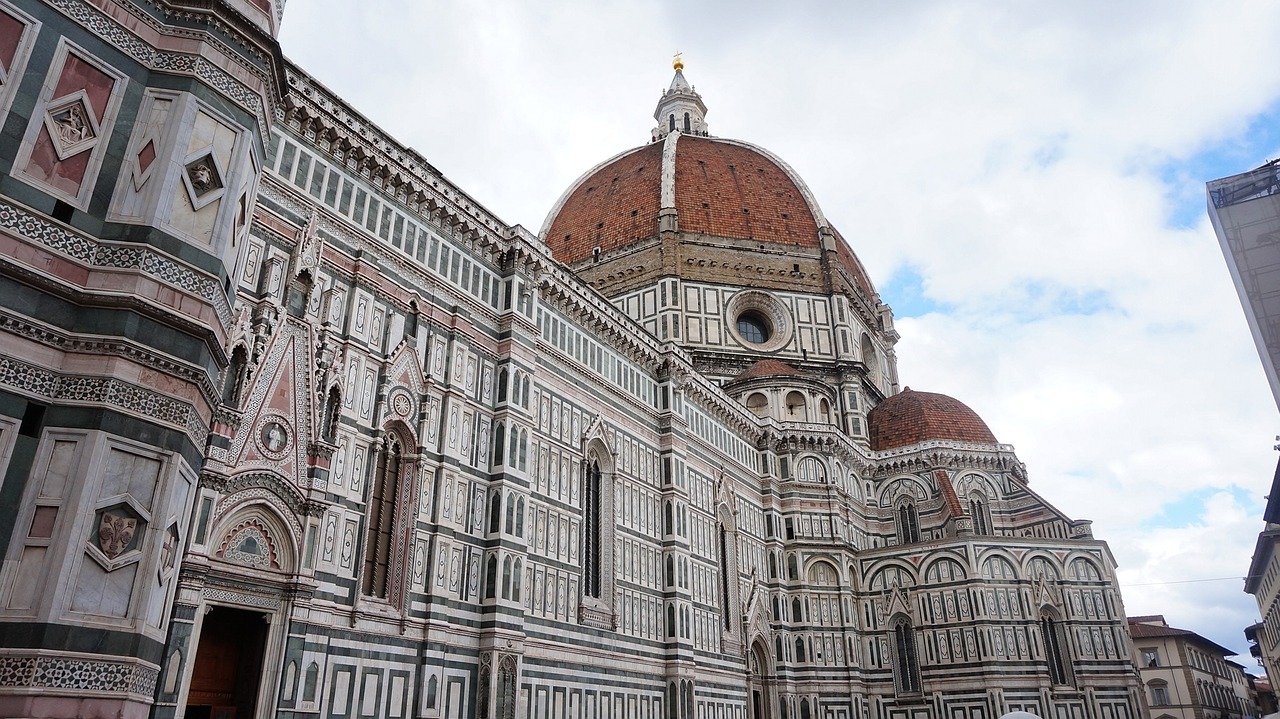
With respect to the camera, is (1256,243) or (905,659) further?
(905,659)

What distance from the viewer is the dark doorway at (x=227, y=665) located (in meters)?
13.7

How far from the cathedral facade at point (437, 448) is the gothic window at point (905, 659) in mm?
91

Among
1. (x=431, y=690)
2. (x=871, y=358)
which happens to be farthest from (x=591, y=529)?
(x=871, y=358)

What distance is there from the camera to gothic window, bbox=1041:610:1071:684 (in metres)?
33.0

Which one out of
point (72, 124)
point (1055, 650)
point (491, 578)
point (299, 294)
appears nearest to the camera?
point (72, 124)

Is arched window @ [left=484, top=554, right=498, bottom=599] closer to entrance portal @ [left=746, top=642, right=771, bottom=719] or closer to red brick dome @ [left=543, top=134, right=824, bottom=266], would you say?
entrance portal @ [left=746, top=642, right=771, bottom=719]

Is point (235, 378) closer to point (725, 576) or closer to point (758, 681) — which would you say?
point (725, 576)

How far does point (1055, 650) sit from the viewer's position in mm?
33438

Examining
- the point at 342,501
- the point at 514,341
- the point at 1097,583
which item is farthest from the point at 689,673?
the point at 1097,583

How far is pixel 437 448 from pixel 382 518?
2050 millimetres

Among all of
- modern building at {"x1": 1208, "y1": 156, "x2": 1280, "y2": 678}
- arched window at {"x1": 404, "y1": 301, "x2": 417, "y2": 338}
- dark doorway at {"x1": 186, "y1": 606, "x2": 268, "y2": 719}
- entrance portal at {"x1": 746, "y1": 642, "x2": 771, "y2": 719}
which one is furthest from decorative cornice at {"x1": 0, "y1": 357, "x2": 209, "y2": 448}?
entrance portal at {"x1": 746, "y1": 642, "x2": 771, "y2": 719}

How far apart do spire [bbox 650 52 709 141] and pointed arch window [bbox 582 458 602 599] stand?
37.5 metres

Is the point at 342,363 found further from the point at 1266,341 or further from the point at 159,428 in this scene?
the point at 1266,341

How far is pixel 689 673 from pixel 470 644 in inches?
363
